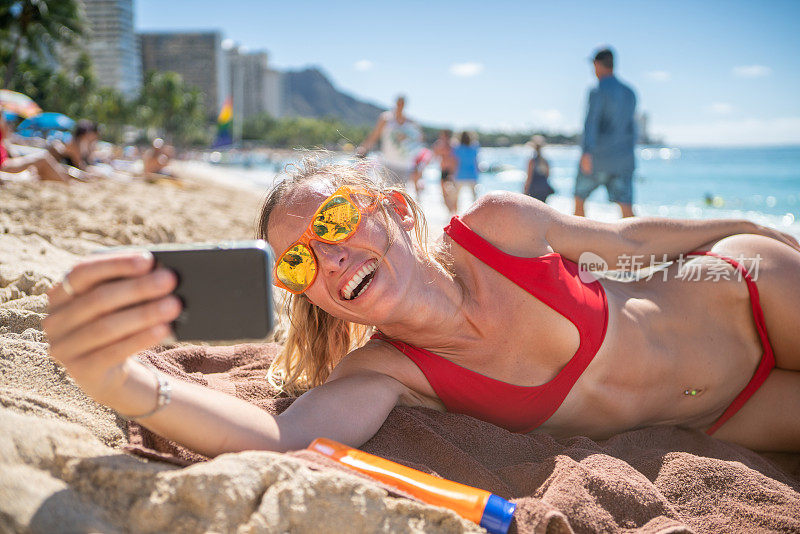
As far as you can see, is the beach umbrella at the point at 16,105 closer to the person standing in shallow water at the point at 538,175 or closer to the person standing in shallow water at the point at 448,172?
the person standing in shallow water at the point at 448,172

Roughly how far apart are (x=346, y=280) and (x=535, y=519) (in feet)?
2.76

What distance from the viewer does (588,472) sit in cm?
149

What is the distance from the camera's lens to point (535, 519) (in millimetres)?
1267

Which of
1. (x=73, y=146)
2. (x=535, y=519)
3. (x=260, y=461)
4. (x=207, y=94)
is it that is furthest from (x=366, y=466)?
(x=207, y=94)

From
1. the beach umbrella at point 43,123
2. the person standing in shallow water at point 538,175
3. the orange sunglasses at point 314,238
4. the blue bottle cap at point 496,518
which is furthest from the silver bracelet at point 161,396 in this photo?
the beach umbrella at point 43,123

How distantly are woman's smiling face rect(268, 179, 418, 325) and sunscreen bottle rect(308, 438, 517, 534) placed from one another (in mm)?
481

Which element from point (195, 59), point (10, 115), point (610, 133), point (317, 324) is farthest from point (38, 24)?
point (195, 59)

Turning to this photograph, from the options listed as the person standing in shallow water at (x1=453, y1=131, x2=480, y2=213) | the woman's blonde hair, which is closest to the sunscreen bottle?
the woman's blonde hair

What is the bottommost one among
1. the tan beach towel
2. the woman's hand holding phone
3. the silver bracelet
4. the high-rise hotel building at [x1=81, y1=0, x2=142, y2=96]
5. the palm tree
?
the tan beach towel

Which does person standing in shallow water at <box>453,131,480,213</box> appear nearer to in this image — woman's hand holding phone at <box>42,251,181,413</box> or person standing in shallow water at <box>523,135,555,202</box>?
person standing in shallow water at <box>523,135,555,202</box>

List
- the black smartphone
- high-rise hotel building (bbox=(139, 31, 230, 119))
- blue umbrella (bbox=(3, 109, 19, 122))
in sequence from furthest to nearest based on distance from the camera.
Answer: high-rise hotel building (bbox=(139, 31, 230, 119)) → blue umbrella (bbox=(3, 109, 19, 122)) → the black smartphone

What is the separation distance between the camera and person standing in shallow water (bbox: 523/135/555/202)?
324 inches

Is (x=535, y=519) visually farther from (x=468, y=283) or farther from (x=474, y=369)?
(x=468, y=283)

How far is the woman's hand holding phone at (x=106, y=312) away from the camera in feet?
3.22
